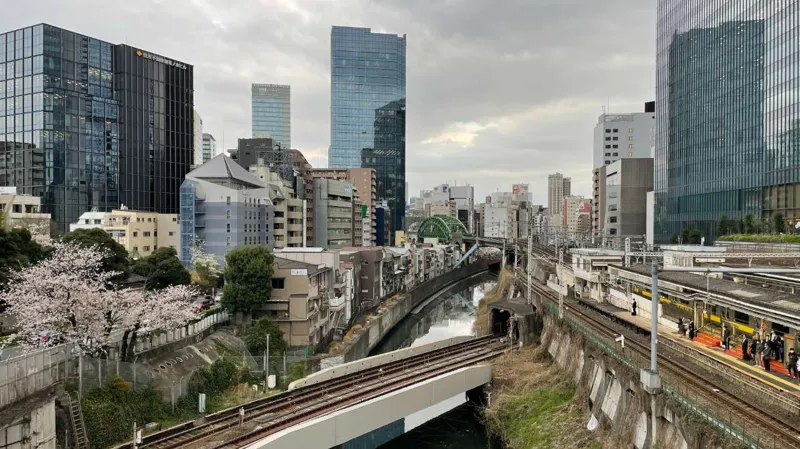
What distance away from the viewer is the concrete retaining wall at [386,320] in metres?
38.2

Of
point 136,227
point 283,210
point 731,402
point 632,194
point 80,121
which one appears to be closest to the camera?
point 731,402

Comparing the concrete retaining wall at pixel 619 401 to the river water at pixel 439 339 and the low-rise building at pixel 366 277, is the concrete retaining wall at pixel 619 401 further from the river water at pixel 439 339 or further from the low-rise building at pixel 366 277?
the low-rise building at pixel 366 277

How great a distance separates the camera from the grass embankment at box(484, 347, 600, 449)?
76.9 feet

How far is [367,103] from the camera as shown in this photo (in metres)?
159

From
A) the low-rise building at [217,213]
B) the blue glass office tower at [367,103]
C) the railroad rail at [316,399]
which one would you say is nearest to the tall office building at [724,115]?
the railroad rail at [316,399]

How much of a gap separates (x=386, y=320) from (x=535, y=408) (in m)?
28.7

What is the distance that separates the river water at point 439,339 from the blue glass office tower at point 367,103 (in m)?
62.7

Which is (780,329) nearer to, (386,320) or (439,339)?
(439,339)

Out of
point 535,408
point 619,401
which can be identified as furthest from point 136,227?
point 619,401

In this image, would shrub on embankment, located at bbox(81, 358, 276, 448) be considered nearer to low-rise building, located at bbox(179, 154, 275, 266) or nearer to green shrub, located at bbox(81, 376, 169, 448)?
green shrub, located at bbox(81, 376, 169, 448)

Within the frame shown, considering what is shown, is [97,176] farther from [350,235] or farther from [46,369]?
[46,369]

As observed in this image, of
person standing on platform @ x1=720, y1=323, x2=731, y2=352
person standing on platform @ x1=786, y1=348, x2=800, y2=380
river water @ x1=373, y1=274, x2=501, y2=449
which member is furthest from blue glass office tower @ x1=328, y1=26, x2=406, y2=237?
person standing on platform @ x1=786, y1=348, x2=800, y2=380

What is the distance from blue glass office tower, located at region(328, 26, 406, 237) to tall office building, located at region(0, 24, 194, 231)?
238 feet

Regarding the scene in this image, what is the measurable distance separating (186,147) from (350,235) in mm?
30970
